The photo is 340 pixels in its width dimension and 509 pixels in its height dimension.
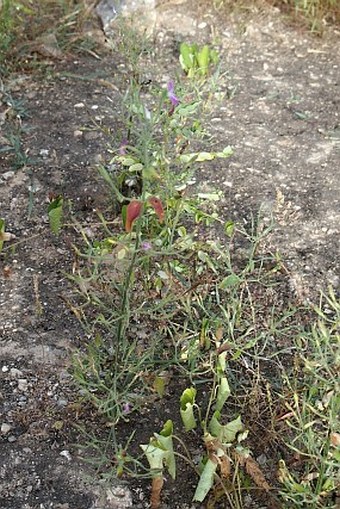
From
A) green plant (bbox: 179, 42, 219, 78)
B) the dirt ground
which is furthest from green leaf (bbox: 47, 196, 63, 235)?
green plant (bbox: 179, 42, 219, 78)

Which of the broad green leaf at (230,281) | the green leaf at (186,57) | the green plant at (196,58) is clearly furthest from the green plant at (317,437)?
the green leaf at (186,57)

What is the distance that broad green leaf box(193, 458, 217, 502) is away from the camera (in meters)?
1.78

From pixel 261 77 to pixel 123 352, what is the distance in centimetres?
165

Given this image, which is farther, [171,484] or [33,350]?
[33,350]

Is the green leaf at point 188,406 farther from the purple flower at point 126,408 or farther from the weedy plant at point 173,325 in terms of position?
the purple flower at point 126,408

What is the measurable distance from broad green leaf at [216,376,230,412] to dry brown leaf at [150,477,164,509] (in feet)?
0.71

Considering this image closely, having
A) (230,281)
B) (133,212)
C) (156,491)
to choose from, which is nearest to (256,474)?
(156,491)

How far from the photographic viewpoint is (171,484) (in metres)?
1.86

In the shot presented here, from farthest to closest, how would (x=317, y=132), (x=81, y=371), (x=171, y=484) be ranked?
(x=317, y=132) < (x=81, y=371) < (x=171, y=484)

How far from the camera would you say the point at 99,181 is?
8.83 ft

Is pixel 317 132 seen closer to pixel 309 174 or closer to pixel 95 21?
pixel 309 174

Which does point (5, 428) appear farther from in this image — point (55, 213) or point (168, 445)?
point (55, 213)

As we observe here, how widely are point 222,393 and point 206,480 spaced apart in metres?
0.19

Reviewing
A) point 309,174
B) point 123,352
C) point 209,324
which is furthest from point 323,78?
point 123,352
